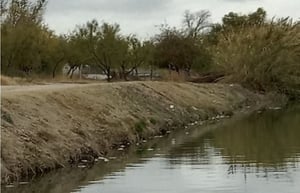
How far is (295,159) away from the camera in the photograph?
84.6 ft

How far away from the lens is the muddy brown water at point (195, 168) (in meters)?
20.1

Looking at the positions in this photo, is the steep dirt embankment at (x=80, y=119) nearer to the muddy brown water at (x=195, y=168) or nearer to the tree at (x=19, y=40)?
the muddy brown water at (x=195, y=168)

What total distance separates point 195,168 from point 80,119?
737 cm

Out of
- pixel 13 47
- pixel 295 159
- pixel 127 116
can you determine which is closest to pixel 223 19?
pixel 13 47

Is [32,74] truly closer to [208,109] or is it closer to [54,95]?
[208,109]

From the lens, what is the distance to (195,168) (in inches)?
941

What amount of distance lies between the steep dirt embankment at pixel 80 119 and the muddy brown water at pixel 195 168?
2.49ft

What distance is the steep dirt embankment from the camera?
22.6 meters

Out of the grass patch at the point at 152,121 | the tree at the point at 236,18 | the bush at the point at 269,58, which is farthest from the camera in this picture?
the tree at the point at 236,18

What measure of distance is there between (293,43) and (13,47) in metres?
24.8

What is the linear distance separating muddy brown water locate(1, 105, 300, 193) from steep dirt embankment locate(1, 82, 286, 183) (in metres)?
0.76

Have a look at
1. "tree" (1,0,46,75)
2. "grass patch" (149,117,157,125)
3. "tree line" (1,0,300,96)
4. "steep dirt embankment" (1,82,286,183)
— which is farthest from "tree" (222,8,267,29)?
"grass patch" (149,117,157,125)

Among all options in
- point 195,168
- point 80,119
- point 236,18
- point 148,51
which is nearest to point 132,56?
point 148,51

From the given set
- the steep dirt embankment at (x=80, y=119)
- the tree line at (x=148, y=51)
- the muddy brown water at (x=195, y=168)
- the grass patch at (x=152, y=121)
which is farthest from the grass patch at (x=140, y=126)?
the tree line at (x=148, y=51)
